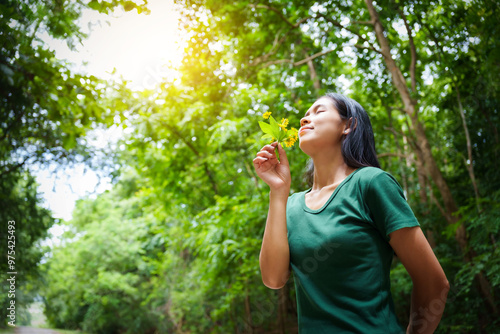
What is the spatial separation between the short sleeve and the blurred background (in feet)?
4.96

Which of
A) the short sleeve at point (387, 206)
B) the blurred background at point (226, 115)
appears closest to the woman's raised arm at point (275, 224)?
the short sleeve at point (387, 206)

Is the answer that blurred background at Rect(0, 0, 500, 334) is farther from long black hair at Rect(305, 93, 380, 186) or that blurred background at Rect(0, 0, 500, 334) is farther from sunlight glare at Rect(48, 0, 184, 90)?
long black hair at Rect(305, 93, 380, 186)

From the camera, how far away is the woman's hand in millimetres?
921

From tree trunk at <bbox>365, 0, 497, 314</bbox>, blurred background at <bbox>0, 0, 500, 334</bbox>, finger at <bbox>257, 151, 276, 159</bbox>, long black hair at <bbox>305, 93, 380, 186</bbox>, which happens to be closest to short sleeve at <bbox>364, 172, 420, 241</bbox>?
long black hair at <bbox>305, 93, 380, 186</bbox>

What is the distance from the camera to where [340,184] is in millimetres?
870

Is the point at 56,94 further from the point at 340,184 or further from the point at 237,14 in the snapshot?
the point at 237,14

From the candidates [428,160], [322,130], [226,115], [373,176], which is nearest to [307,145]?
[322,130]

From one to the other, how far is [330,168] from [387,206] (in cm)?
23

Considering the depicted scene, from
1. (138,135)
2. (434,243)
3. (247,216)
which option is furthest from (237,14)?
(434,243)

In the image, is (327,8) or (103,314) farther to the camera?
(103,314)

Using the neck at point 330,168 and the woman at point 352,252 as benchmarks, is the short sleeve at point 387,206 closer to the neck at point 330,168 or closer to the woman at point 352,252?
the woman at point 352,252

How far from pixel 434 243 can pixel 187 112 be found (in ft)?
9.43

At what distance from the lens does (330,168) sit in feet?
3.16

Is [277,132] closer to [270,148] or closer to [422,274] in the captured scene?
[270,148]
